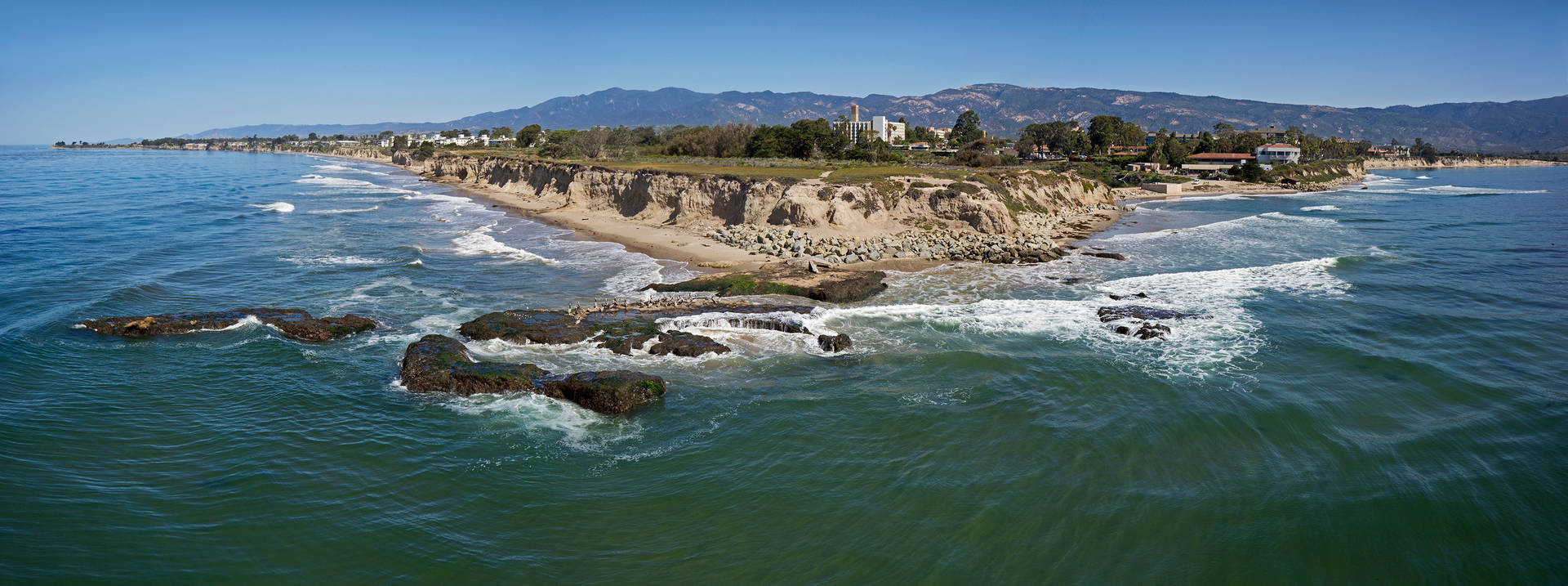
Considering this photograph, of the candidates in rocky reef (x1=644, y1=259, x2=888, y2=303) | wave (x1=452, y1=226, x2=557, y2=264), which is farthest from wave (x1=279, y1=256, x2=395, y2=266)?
rocky reef (x1=644, y1=259, x2=888, y2=303)

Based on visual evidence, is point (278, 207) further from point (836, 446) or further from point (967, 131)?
point (967, 131)

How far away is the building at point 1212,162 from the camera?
108875 millimetres

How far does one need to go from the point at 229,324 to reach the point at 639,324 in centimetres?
1252

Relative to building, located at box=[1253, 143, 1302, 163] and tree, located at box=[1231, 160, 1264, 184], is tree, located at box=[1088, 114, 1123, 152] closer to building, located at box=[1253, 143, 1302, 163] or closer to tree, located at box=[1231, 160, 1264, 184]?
tree, located at box=[1231, 160, 1264, 184]

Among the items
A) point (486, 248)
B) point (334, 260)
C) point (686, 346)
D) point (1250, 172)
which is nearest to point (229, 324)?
point (334, 260)

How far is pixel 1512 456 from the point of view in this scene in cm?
1450

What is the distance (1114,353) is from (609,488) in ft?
47.9

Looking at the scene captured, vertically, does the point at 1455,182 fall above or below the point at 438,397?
above

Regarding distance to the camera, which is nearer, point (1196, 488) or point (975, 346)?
point (1196, 488)

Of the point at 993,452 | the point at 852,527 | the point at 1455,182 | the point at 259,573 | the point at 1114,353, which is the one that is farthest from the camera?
the point at 1455,182

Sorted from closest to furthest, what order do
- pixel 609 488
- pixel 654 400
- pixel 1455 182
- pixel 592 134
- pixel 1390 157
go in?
pixel 609 488 < pixel 654 400 < pixel 592 134 < pixel 1455 182 < pixel 1390 157

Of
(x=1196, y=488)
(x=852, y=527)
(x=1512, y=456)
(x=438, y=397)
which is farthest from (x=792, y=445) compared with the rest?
(x=1512, y=456)

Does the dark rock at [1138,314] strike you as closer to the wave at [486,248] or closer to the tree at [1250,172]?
the wave at [486,248]

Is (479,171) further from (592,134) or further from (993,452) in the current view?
(993,452)
